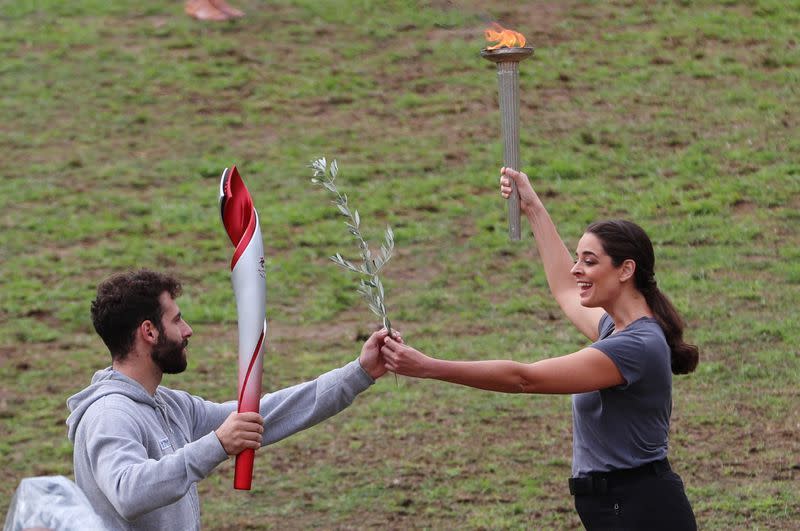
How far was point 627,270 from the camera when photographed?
444cm

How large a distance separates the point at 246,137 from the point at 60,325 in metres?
3.58

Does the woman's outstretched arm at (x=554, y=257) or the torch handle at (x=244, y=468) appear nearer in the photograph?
the torch handle at (x=244, y=468)

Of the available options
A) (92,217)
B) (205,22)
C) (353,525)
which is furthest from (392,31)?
(353,525)

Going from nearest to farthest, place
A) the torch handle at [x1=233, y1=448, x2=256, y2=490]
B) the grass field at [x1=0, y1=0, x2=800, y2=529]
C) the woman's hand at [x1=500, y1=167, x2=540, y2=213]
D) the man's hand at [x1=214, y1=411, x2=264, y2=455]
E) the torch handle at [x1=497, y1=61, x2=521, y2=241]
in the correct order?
1. the man's hand at [x1=214, y1=411, x2=264, y2=455]
2. the torch handle at [x1=233, y1=448, x2=256, y2=490]
3. the torch handle at [x1=497, y1=61, x2=521, y2=241]
4. the woman's hand at [x1=500, y1=167, x2=540, y2=213]
5. the grass field at [x1=0, y1=0, x2=800, y2=529]

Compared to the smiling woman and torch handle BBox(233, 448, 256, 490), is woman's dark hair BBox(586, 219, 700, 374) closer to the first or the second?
the smiling woman

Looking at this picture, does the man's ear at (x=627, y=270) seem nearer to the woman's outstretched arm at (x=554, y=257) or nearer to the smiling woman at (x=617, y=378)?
the smiling woman at (x=617, y=378)

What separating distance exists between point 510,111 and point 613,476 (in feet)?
4.47

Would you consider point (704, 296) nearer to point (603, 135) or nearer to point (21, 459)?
point (603, 135)

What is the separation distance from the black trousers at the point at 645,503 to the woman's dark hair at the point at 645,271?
1.39 feet

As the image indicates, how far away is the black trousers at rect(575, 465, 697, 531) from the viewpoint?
434 cm

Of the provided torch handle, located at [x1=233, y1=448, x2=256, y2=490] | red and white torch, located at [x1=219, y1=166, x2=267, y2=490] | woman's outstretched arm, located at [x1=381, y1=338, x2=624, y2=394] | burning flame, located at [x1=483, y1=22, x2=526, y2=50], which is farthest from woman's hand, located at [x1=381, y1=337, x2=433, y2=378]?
burning flame, located at [x1=483, y1=22, x2=526, y2=50]

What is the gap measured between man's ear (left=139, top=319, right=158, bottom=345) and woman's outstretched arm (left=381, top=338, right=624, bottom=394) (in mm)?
780

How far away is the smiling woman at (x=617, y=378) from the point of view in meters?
4.24

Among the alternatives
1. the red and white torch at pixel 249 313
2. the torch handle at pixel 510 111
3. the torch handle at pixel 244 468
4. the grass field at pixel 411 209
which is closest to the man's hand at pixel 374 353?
the red and white torch at pixel 249 313
